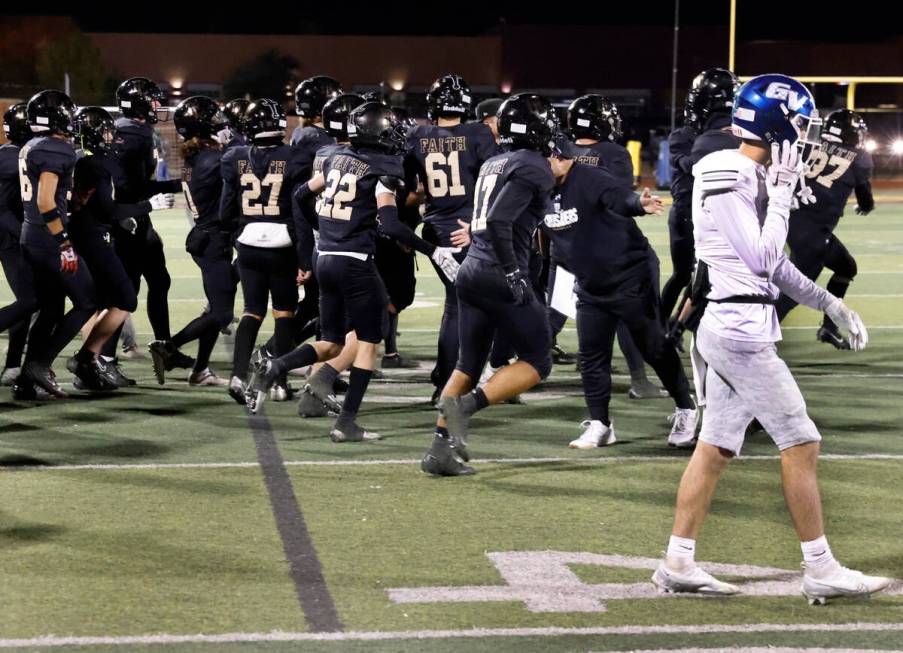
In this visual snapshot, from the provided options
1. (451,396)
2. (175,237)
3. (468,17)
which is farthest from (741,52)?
(451,396)

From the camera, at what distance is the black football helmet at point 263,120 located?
879 centimetres

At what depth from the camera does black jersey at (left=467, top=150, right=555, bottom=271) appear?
680 cm

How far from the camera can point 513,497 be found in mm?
6590

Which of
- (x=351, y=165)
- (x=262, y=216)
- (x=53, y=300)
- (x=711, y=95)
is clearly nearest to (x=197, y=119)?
(x=262, y=216)

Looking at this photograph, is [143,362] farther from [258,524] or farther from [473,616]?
[473,616]

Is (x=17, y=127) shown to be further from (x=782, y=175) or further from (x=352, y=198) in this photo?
(x=782, y=175)

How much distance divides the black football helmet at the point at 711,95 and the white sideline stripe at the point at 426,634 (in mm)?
4675

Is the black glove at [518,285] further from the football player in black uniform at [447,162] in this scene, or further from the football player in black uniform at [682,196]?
the football player in black uniform at [682,196]

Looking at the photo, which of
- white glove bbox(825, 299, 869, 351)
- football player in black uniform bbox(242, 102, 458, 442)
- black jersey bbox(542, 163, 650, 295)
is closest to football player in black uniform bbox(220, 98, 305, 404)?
football player in black uniform bbox(242, 102, 458, 442)

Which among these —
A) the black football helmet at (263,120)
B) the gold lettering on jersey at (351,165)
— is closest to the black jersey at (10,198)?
the black football helmet at (263,120)

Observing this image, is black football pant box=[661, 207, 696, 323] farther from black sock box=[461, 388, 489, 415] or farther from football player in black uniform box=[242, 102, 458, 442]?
black sock box=[461, 388, 489, 415]

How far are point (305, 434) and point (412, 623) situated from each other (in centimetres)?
338

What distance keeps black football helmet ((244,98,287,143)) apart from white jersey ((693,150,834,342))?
4274mm

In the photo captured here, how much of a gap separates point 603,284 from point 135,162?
12.7 ft
